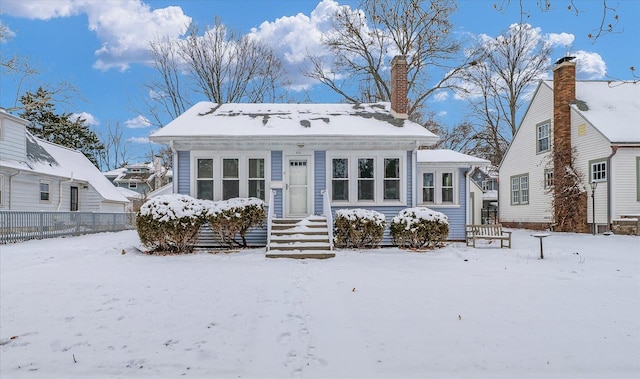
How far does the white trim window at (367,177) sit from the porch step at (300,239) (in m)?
1.48

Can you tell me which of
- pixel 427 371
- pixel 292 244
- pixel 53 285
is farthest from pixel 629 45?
pixel 53 285

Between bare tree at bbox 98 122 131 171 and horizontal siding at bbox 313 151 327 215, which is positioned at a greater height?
bare tree at bbox 98 122 131 171

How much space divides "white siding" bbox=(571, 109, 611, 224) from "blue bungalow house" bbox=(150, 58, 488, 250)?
292 inches

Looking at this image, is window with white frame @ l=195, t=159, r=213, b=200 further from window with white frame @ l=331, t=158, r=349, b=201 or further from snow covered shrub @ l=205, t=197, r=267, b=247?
window with white frame @ l=331, t=158, r=349, b=201

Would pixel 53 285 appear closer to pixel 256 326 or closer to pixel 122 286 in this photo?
pixel 122 286

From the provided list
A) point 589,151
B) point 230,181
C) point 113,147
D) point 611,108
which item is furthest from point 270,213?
point 113,147

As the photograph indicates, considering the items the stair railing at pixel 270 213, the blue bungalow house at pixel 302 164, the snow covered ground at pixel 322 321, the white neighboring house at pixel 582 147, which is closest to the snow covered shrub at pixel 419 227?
the blue bungalow house at pixel 302 164

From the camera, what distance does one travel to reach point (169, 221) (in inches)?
404

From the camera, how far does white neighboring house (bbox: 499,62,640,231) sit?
1552 centimetres

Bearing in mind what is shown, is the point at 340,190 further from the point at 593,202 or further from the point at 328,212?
the point at 593,202

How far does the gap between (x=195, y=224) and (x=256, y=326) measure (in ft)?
21.7

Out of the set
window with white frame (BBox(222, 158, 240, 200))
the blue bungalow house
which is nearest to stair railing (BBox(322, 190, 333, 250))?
the blue bungalow house

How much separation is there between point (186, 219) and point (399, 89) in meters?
8.44

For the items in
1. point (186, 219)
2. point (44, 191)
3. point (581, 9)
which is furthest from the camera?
point (44, 191)
